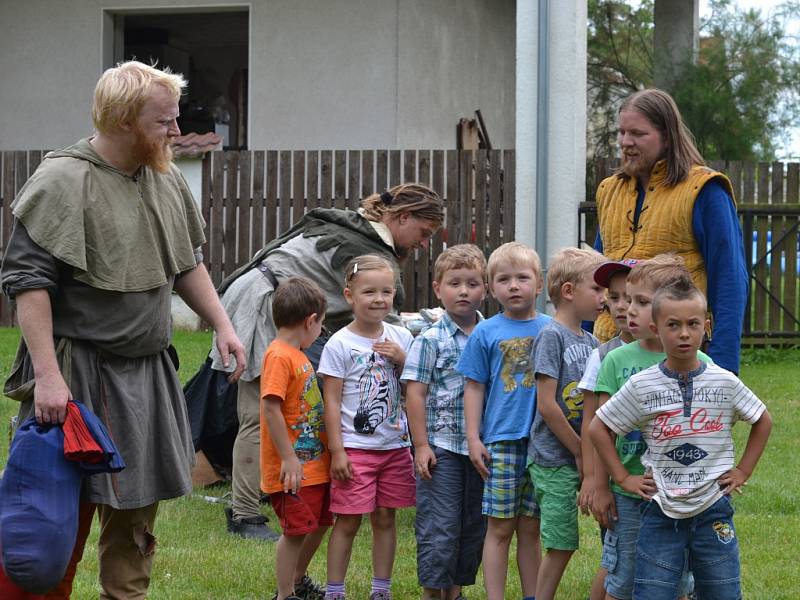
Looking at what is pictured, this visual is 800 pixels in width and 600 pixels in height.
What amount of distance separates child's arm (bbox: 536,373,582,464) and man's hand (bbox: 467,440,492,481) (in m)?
0.33

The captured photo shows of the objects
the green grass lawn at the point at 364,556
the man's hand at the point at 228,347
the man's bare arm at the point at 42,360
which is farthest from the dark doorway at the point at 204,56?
the man's bare arm at the point at 42,360

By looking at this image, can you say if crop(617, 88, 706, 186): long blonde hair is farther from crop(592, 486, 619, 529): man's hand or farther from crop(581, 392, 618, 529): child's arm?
crop(592, 486, 619, 529): man's hand

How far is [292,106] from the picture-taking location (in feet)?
49.6

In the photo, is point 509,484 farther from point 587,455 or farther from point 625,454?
point 625,454

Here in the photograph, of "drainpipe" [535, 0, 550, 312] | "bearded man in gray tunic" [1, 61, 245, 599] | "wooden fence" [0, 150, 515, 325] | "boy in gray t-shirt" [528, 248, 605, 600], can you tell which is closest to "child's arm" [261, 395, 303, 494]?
"bearded man in gray tunic" [1, 61, 245, 599]

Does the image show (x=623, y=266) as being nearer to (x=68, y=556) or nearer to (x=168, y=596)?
(x=68, y=556)

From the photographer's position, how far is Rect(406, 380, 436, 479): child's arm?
178 inches

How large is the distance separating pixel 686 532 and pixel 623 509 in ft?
0.95

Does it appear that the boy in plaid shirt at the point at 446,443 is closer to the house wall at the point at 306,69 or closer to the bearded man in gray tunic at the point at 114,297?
the bearded man in gray tunic at the point at 114,297

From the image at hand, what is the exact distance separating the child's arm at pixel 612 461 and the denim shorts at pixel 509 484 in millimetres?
709

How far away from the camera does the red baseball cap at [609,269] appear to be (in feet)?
13.1

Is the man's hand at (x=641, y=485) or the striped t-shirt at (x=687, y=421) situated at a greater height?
the striped t-shirt at (x=687, y=421)

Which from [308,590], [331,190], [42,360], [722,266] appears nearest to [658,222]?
[722,266]

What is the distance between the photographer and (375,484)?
185 inches
